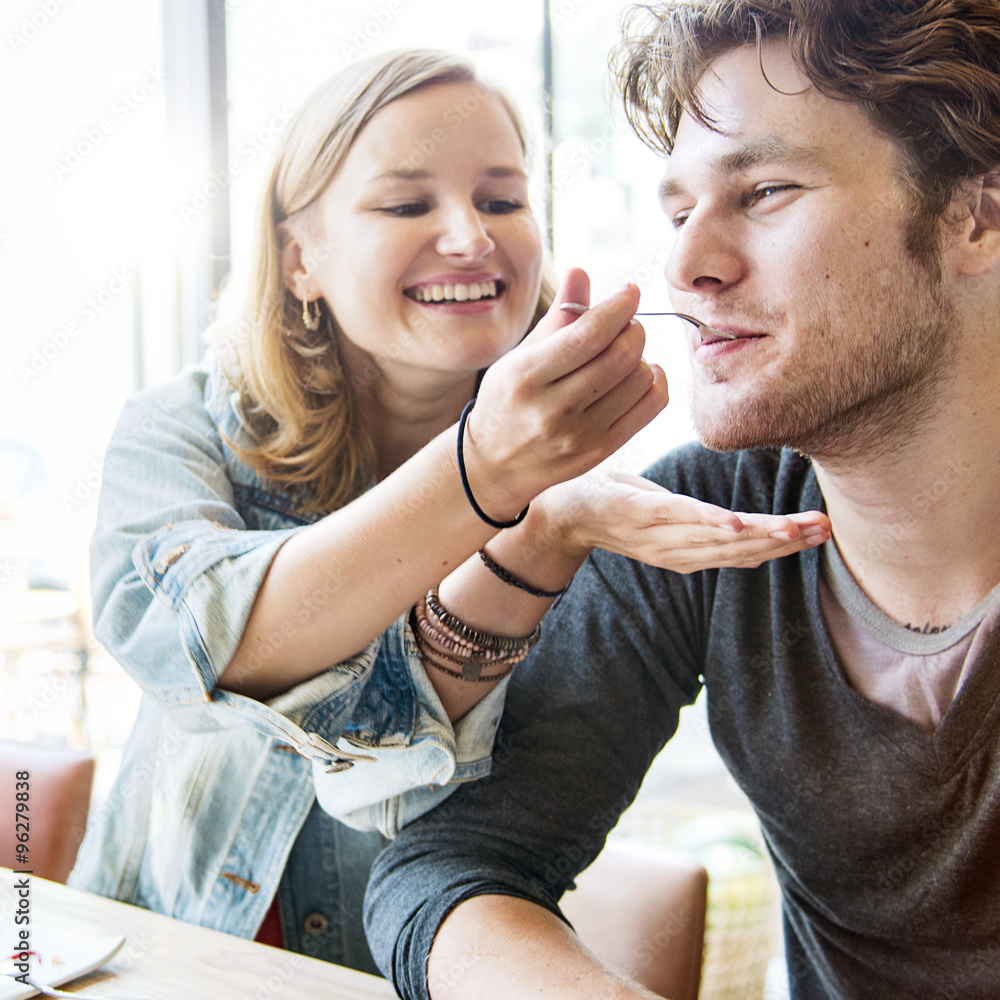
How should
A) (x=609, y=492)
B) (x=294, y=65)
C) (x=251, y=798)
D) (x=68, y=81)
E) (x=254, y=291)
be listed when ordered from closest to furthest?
1. (x=609, y=492)
2. (x=251, y=798)
3. (x=254, y=291)
4. (x=68, y=81)
5. (x=294, y=65)

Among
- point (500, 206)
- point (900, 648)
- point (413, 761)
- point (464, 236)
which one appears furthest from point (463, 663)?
point (500, 206)

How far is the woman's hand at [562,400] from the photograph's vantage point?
2.52 ft

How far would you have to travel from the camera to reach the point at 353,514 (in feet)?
3.08

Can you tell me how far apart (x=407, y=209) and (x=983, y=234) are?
2.30ft

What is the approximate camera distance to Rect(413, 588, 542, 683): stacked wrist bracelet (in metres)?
1.03

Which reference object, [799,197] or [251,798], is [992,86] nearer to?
[799,197]

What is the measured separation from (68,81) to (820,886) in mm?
2368

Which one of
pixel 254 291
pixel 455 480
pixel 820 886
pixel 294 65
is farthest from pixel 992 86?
pixel 294 65

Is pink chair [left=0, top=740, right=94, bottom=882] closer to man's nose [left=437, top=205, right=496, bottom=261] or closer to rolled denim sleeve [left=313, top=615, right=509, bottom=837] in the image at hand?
rolled denim sleeve [left=313, top=615, right=509, bottom=837]

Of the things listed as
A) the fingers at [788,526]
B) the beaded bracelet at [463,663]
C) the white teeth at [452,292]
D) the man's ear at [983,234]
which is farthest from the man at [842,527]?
the white teeth at [452,292]

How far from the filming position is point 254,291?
4.82 ft

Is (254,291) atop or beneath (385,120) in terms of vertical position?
beneath

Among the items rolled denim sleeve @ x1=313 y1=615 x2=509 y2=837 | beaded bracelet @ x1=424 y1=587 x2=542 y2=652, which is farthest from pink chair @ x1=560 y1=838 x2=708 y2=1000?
beaded bracelet @ x1=424 y1=587 x2=542 y2=652

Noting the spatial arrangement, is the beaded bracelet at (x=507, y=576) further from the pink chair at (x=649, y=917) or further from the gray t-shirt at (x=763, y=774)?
the pink chair at (x=649, y=917)
